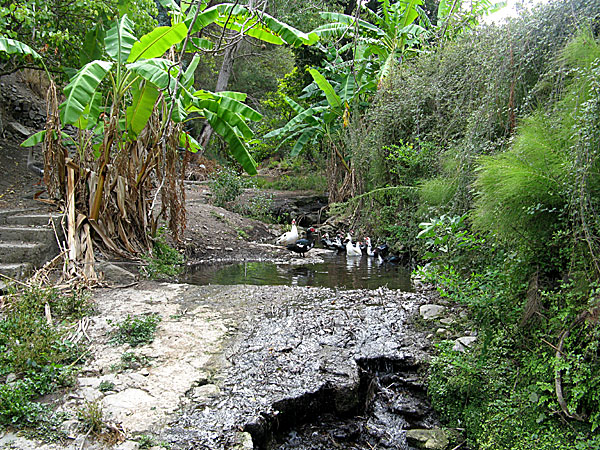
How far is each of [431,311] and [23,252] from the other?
5383mm

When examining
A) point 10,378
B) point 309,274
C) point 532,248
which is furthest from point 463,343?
point 309,274

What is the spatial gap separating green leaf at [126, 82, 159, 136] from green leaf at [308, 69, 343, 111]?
5467 millimetres

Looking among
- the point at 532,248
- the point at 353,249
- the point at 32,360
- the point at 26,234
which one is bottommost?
the point at 353,249

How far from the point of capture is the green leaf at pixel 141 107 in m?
6.51

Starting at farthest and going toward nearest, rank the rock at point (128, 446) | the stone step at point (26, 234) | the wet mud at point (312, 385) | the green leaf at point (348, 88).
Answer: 1. the green leaf at point (348, 88)
2. the stone step at point (26, 234)
3. the wet mud at point (312, 385)
4. the rock at point (128, 446)

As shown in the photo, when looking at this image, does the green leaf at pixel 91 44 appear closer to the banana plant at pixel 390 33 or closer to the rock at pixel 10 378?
the banana plant at pixel 390 33

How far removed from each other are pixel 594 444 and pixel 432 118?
6.26 m

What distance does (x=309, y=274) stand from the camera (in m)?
8.16

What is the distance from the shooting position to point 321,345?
A: 4.27 metres

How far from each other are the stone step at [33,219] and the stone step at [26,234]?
0.21 meters

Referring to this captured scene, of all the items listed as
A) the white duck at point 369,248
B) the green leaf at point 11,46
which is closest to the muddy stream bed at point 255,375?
the green leaf at point 11,46

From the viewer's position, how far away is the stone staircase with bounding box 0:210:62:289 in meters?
5.48

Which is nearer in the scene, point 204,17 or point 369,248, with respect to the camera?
point 204,17

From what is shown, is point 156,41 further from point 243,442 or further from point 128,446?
point 243,442
